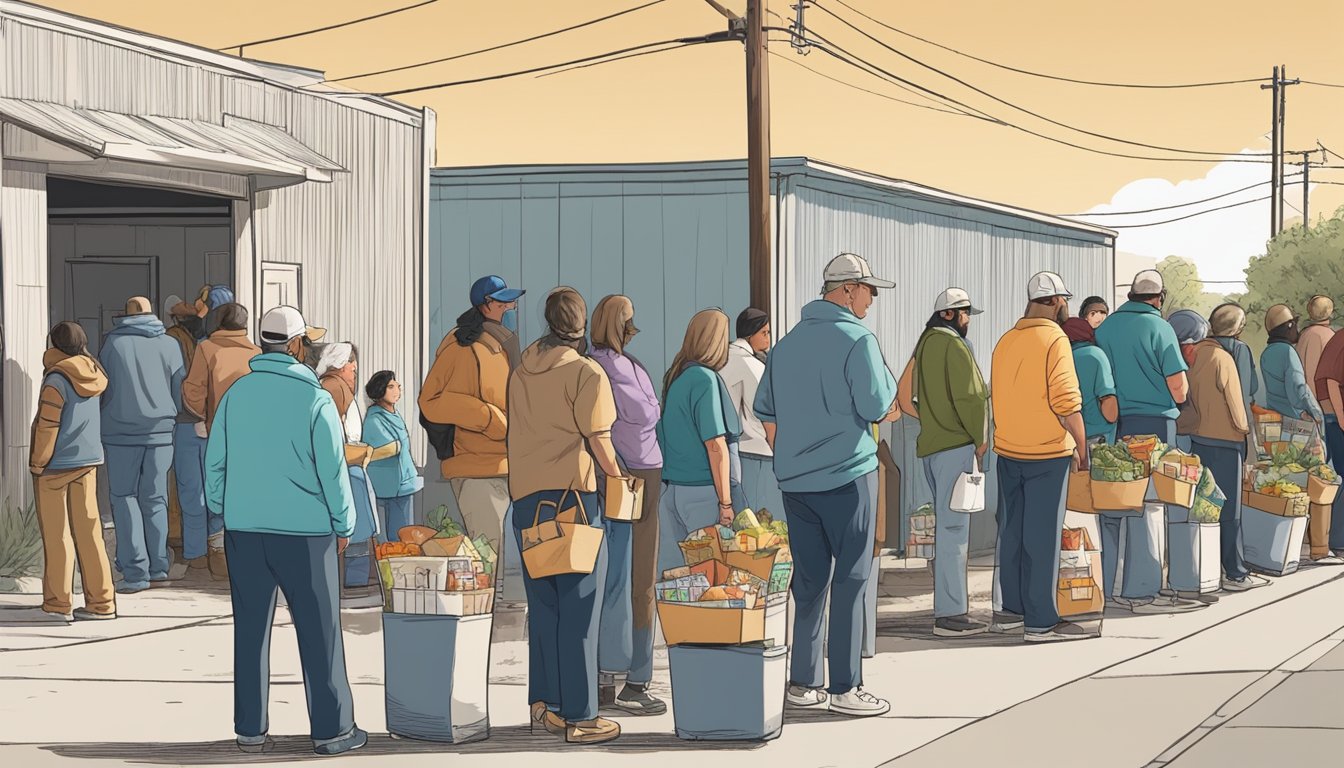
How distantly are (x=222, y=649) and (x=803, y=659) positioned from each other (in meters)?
3.95

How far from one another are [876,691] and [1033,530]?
2021 millimetres

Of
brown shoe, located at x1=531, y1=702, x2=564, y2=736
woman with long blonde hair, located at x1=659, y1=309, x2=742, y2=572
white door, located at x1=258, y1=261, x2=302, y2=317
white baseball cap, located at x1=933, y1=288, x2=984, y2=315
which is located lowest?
brown shoe, located at x1=531, y1=702, x2=564, y2=736

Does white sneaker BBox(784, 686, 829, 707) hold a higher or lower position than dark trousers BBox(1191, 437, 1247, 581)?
lower

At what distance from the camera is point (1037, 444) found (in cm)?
1072

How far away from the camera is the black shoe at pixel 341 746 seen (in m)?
7.65

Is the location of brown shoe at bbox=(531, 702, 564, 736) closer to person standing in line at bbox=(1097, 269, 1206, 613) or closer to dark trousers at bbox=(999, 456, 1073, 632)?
dark trousers at bbox=(999, 456, 1073, 632)

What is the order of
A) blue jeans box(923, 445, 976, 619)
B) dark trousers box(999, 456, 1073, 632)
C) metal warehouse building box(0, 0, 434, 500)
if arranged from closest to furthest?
dark trousers box(999, 456, 1073, 632) < blue jeans box(923, 445, 976, 619) < metal warehouse building box(0, 0, 434, 500)

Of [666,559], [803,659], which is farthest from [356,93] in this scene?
[803,659]

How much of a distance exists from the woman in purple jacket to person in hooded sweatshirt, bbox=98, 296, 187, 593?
5.49 meters

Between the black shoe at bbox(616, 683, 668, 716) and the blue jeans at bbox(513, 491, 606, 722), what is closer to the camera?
the blue jeans at bbox(513, 491, 606, 722)

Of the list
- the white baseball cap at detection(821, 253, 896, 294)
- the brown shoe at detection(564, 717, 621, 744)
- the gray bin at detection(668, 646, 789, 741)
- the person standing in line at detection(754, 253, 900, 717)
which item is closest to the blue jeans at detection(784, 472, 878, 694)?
the person standing in line at detection(754, 253, 900, 717)

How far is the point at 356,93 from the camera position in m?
17.5

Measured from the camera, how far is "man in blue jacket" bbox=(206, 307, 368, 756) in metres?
7.48

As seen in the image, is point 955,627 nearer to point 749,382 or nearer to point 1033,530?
point 1033,530
